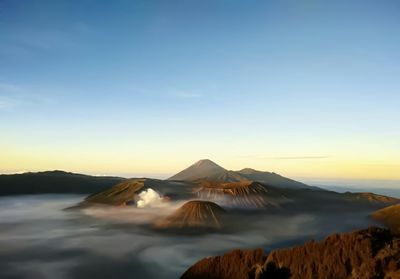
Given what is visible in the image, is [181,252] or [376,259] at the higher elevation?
[376,259]

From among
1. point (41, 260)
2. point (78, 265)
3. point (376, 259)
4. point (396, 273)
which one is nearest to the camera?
point (396, 273)

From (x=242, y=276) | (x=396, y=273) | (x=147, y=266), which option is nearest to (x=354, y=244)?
(x=396, y=273)

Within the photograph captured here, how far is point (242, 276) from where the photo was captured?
67375 millimetres

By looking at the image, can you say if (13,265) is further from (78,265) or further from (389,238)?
(389,238)

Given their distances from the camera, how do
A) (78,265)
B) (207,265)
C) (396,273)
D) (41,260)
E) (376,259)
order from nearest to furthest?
1. (396,273)
2. (376,259)
3. (207,265)
4. (78,265)
5. (41,260)

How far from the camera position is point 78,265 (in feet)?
604

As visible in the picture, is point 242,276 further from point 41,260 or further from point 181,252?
point 41,260

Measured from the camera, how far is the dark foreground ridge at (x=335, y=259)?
2148 inches

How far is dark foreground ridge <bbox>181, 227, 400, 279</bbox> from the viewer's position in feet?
179

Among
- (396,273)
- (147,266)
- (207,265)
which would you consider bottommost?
(147,266)

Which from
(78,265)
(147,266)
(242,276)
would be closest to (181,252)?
(147,266)

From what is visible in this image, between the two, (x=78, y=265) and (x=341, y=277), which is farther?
(x=78, y=265)

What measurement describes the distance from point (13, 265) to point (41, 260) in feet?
48.0

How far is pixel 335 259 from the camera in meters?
61.1
